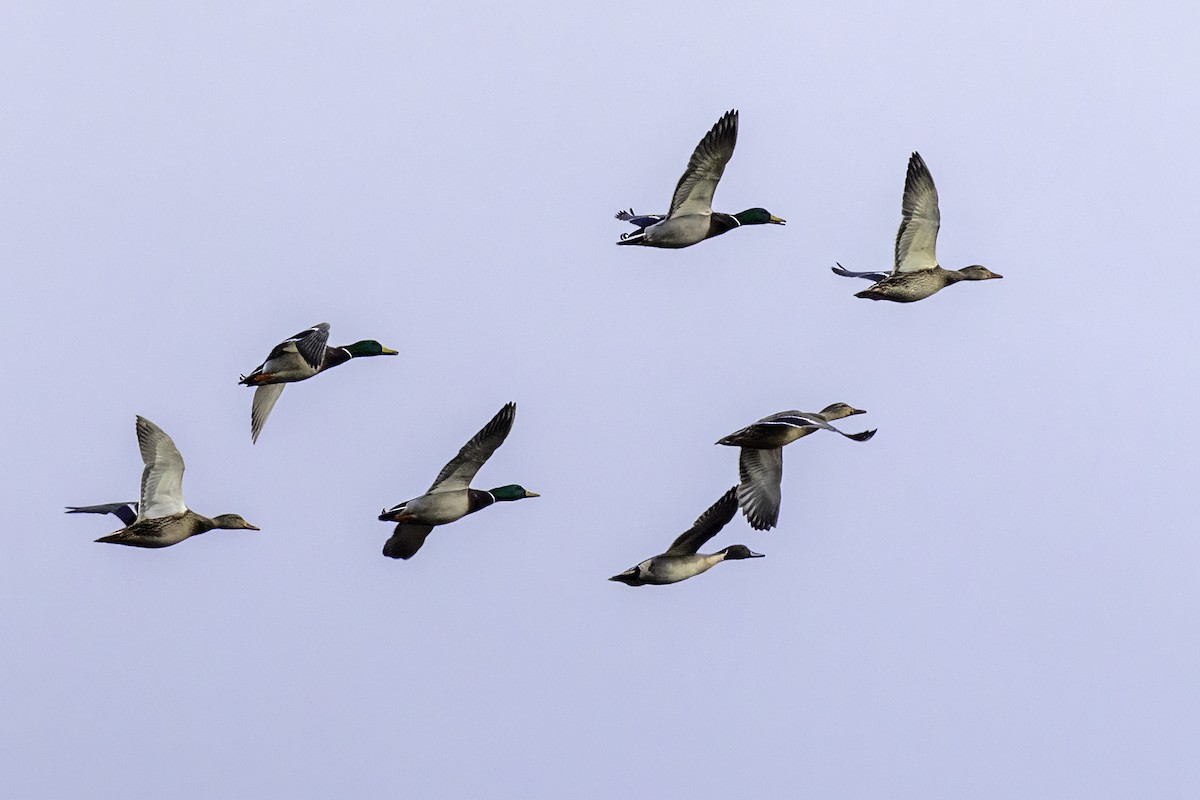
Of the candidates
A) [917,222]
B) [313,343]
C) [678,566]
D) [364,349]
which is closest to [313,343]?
[313,343]

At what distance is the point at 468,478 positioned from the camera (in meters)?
31.2

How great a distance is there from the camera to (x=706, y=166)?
33.0 m

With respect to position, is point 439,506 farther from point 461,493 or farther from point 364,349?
point 364,349

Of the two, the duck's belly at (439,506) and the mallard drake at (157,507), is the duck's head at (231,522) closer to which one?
the mallard drake at (157,507)

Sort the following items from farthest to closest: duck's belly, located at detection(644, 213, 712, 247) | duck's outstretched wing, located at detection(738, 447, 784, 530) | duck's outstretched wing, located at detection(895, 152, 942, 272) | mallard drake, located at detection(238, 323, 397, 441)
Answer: duck's outstretched wing, located at detection(895, 152, 942, 272), duck's belly, located at detection(644, 213, 712, 247), duck's outstretched wing, located at detection(738, 447, 784, 530), mallard drake, located at detection(238, 323, 397, 441)

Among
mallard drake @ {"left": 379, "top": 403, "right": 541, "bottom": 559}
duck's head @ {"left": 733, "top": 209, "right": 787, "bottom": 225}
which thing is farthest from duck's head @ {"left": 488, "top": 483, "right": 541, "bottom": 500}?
duck's head @ {"left": 733, "top": 209, "right": 787, "bottom": 225}

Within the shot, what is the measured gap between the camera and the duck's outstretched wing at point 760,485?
32500mm

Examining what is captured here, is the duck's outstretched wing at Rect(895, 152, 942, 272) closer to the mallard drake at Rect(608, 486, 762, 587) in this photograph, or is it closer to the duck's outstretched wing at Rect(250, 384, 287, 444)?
the mallard drake at Rect(608, 486, 762, 587)

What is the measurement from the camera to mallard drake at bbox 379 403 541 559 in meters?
30.1

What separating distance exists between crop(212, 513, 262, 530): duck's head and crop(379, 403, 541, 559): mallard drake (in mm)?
3381

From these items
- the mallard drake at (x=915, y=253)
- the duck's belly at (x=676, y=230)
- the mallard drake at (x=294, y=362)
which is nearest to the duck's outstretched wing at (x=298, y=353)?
the mallard drake at (x=294, y=362)

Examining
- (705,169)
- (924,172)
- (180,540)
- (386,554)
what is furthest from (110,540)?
(924,172)

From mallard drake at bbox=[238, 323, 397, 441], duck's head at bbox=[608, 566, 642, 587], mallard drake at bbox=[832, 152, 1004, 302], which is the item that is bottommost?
duck's head at bbox=[608, 566, 642, 587]

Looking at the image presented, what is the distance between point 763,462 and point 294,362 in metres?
8.67
